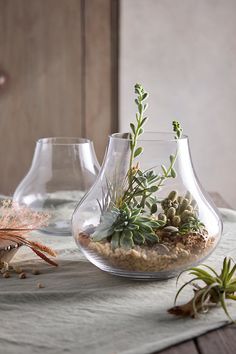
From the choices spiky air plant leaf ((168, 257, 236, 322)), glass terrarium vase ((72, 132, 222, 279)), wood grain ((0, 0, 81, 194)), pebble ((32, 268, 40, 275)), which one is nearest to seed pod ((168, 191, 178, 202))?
glass terrarium vase ((72, 132, 222, 279))

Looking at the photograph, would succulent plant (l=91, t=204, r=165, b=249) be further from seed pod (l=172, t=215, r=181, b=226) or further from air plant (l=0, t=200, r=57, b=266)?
air plant (l=0, t=200, r=57, b=266)

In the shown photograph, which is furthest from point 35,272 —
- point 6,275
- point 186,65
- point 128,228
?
point 186,65

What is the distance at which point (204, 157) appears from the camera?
323 cm

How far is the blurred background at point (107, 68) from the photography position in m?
3.02

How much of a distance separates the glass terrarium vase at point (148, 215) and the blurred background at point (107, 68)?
1992 millimetres

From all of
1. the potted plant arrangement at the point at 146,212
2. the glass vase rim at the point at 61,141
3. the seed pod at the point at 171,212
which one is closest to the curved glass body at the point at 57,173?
the glass vase rim at the point at 61,141

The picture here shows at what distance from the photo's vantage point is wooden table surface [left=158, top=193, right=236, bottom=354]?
834 mm

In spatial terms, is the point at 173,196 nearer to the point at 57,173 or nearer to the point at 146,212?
the point at 146,212

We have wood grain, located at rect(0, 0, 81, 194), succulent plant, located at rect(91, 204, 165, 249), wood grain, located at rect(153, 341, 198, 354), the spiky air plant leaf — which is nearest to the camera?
wood grain, located at rect(153, 341, 198, 354)

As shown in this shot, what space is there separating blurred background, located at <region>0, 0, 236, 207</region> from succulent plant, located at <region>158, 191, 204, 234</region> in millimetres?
2032

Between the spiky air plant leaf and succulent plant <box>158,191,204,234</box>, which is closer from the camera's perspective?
the spiky air plant leaf

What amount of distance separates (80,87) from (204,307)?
2242 mm

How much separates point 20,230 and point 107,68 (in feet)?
6.58

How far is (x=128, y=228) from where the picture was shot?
1.06 m
